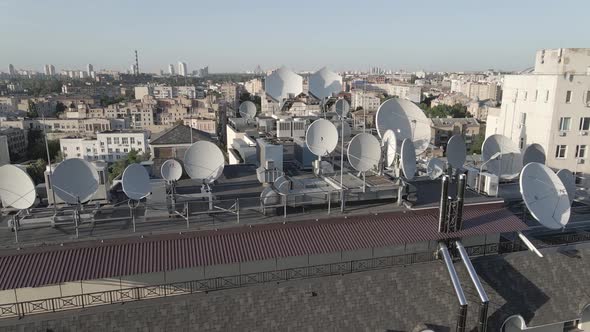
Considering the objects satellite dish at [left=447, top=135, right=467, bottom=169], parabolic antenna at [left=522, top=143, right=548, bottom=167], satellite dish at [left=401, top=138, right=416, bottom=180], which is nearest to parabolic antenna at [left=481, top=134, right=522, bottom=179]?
parabolic antenna at [left=522, top=143, right=548, bottom=167]

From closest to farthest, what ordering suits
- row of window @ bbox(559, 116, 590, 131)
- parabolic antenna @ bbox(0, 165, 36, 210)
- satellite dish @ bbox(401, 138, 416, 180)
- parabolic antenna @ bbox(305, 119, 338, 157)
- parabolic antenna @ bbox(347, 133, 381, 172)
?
parabolic antenna @ bbox(0, 165, 36, 210), satellite dish @ bbox(401, 138, 416, 180), parabolic antenna @ bbox(347, 133, 381, 172), parabolic antenna @ bbox(305, 119, 338, 157), row of window @ bbox(559, 116, 590, 131)

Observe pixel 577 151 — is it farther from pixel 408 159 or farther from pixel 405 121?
pixel 408 159

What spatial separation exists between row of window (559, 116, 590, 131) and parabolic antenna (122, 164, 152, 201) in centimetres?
3032

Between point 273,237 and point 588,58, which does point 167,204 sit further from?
point 588,58

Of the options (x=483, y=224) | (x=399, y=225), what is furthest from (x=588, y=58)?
(x=399, y=225)

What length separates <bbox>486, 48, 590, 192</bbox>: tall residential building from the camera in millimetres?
30750

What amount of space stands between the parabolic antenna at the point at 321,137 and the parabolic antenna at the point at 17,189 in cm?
1248

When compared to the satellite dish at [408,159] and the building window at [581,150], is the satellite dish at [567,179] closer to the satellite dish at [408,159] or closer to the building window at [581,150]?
the satellite dish at [408,159]

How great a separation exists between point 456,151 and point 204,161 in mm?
14065

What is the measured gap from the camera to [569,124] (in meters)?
31.6

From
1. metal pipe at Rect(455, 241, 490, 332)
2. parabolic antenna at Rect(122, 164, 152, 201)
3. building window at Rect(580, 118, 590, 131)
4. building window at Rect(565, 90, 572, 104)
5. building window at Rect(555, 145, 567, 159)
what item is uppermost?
building window at Rect(565, 90, 572, 104)

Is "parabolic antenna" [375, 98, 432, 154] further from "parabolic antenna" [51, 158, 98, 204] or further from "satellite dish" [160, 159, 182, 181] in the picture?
"parabolic antenna" [51, 158, 98, 204]

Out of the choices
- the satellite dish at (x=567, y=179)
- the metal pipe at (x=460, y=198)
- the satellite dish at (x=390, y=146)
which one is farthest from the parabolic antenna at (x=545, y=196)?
the satellite dish at (x=390, y=146)

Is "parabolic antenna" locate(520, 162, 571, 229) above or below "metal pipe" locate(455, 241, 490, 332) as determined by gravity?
above
